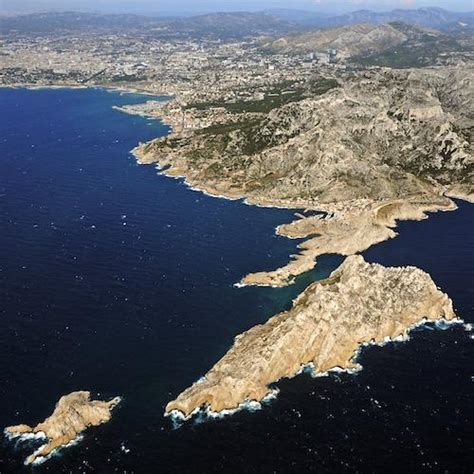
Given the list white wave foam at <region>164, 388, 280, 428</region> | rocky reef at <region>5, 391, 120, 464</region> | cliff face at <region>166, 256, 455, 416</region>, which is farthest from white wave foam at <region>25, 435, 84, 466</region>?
cliff face at <region>166, 256, 455, 416</region>

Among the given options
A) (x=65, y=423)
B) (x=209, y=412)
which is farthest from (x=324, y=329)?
(x=65, y=423)

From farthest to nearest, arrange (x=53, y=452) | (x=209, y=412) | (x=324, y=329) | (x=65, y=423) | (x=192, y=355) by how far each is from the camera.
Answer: (x=324, y=329) < (x=192, y=355) < (x=209, y=412) < (x=65, y=423) < (x=53, y=452)

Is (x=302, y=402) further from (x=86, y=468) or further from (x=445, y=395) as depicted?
(x=86, y=468)

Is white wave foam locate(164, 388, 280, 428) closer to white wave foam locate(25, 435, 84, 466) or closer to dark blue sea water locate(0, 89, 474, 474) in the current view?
dark blue sea water locate(0, 89, 474, 474)

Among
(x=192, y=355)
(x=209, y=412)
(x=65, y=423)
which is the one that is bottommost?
(x=209, y=412)

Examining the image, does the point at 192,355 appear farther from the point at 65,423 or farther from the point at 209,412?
the point at 65,423

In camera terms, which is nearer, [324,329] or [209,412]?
[209,412]
